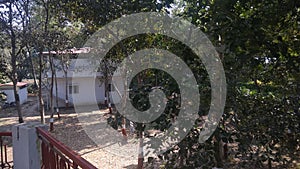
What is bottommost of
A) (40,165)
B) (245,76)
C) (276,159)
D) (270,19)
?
(40,165)

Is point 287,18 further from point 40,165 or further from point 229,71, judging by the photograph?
point 40,165

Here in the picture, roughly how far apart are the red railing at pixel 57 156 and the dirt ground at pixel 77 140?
2.34 meters

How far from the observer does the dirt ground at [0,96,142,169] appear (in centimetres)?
670

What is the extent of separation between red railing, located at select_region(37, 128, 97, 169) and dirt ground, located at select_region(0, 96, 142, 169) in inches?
92.0

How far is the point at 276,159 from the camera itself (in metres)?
2.04

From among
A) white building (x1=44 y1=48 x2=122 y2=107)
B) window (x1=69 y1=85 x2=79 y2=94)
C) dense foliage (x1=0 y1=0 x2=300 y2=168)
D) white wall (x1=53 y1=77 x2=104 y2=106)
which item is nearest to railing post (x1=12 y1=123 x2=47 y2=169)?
dense foliage (x1=0 y1=0 x2=300 y2=168)

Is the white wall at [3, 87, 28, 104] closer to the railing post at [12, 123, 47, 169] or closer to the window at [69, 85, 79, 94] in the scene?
the window at [69, 85, 79, 94]

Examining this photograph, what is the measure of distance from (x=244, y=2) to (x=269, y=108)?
2.71 feet

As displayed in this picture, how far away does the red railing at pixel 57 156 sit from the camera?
1484mm

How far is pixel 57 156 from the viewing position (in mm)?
1955

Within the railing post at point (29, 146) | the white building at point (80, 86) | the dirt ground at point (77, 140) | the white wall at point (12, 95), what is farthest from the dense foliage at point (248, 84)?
the white wall at point (12, 95)

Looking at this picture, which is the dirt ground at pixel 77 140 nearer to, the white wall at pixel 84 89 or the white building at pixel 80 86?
the white wall at pixel 84 89

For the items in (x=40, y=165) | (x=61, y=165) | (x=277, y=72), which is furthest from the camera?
(x=40, y=165)

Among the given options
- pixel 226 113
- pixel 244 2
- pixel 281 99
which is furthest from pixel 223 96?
pixel 244 2
